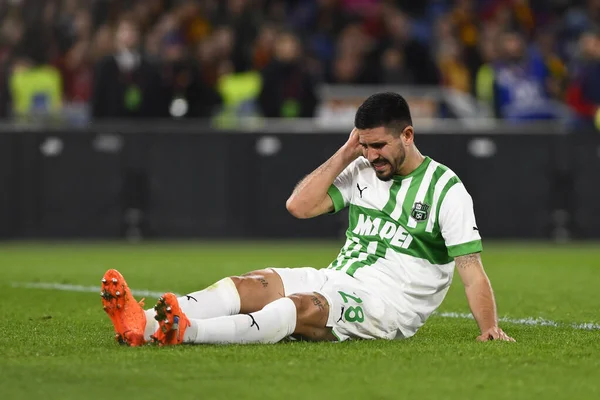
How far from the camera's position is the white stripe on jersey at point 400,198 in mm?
6594

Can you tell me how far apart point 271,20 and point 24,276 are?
9309 millimetres

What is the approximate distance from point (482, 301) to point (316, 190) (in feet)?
3.69

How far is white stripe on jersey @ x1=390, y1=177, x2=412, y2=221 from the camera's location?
21.6 ft

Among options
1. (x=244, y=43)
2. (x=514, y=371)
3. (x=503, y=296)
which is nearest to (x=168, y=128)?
(x=244, y=43)

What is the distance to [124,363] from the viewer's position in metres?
5.53

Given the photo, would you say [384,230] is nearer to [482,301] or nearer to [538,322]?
[482,301]

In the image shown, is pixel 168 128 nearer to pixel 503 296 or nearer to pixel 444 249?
pixel 503 296

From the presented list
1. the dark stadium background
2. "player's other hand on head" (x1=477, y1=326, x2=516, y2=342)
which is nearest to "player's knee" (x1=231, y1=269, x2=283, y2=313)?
"player's other hand on head" (x1=477, y1=326, x2=516, y2=342)

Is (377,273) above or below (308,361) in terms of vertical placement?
above

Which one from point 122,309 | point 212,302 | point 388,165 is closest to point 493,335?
point 388,165

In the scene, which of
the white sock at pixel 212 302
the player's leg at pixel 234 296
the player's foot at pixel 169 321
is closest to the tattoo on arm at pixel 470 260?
the player's leg at pixel 234 296

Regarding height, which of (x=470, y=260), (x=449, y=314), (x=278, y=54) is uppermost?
(x=278, y=54)

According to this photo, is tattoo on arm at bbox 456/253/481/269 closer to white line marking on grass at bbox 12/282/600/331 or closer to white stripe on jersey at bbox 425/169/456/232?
white stripe on jersey at bbox 425/169/456/232

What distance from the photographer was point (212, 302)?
6.29 metres
